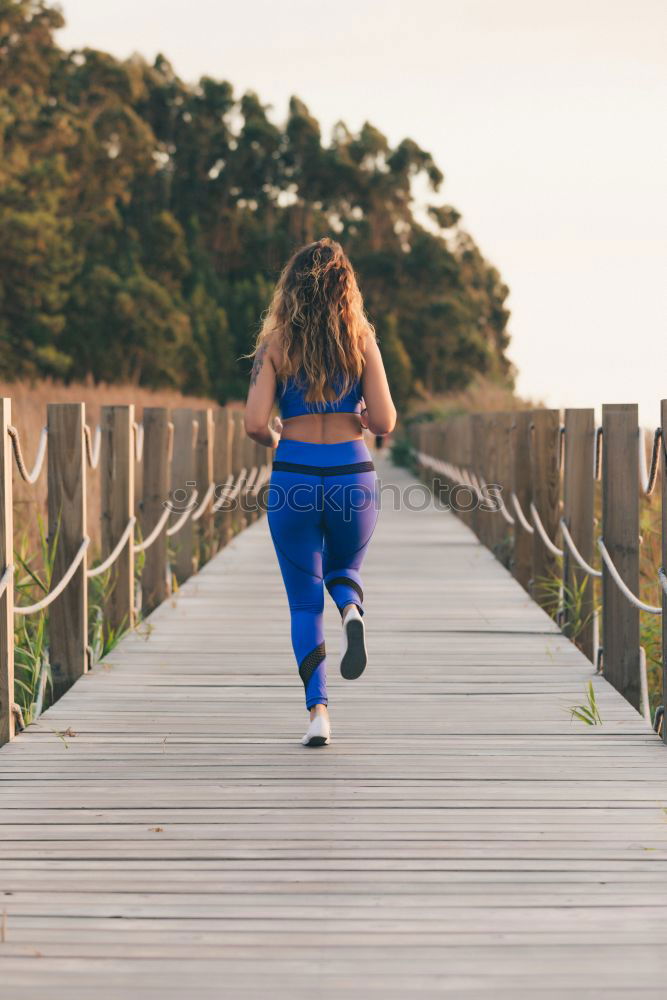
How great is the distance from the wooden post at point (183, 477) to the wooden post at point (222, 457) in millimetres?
2548

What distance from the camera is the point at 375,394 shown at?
4922 millimetres

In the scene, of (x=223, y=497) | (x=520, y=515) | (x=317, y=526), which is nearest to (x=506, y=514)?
(x=520, y=515)

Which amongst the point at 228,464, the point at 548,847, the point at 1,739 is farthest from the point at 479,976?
the point at 228,464

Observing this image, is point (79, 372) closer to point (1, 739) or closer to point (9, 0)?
point (9, 0)

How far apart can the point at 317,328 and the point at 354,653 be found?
116 centimetres

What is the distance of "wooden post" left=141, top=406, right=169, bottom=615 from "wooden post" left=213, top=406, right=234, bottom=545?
3830mm

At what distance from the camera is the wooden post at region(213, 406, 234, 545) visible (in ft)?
42.4

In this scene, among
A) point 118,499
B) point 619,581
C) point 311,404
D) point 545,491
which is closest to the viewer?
point 311,404

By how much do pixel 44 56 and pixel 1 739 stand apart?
37884 mm

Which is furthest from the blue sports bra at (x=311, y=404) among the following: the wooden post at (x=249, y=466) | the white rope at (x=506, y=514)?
the wooden post at (x=249, y=466)

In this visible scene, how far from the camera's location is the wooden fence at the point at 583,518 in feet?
20.5

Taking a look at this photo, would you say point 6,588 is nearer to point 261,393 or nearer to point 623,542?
point 261,393

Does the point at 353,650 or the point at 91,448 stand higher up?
the point at 91,448

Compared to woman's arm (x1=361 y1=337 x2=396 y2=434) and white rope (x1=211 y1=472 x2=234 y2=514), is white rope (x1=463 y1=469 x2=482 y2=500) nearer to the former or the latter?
white rope (x1=211 y1=472 x2=234 y2=514)
